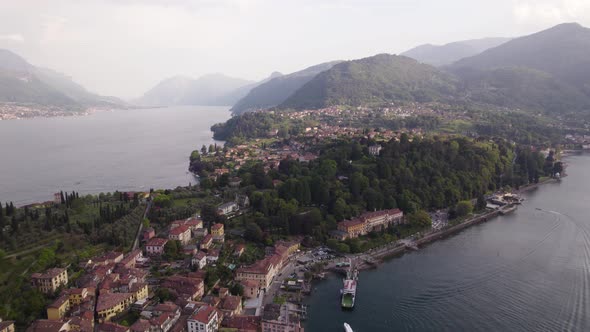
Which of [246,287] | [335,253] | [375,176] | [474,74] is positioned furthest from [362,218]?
[474,74]

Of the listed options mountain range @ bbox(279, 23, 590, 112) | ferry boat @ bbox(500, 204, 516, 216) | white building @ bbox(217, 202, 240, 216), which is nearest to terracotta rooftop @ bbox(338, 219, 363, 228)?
white building @ bbox(217, 202, 240, 216)

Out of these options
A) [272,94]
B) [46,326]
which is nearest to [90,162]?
[46,326]

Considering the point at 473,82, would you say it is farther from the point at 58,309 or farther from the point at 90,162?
the point at 58,309

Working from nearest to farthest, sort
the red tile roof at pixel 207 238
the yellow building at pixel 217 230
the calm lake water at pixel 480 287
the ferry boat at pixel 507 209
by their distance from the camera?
the calm lake water at pixel 480 287 < the red tile roof at pixel 207 238 < the yellow building at pixel 217 230 < the ferry boat at pixel 507 209

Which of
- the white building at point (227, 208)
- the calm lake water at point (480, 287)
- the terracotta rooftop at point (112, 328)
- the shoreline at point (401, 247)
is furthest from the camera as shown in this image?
the white building at point (227, 208)

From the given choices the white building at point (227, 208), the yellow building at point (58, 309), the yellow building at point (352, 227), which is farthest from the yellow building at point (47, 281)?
the yellow building at point (352, 227)

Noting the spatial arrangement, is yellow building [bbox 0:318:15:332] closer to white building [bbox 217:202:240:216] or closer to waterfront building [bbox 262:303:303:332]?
waterfront building [bbox 262:303:303:332]

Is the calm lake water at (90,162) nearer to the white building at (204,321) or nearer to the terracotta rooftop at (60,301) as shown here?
the terracotta rooftop at (60,301)
